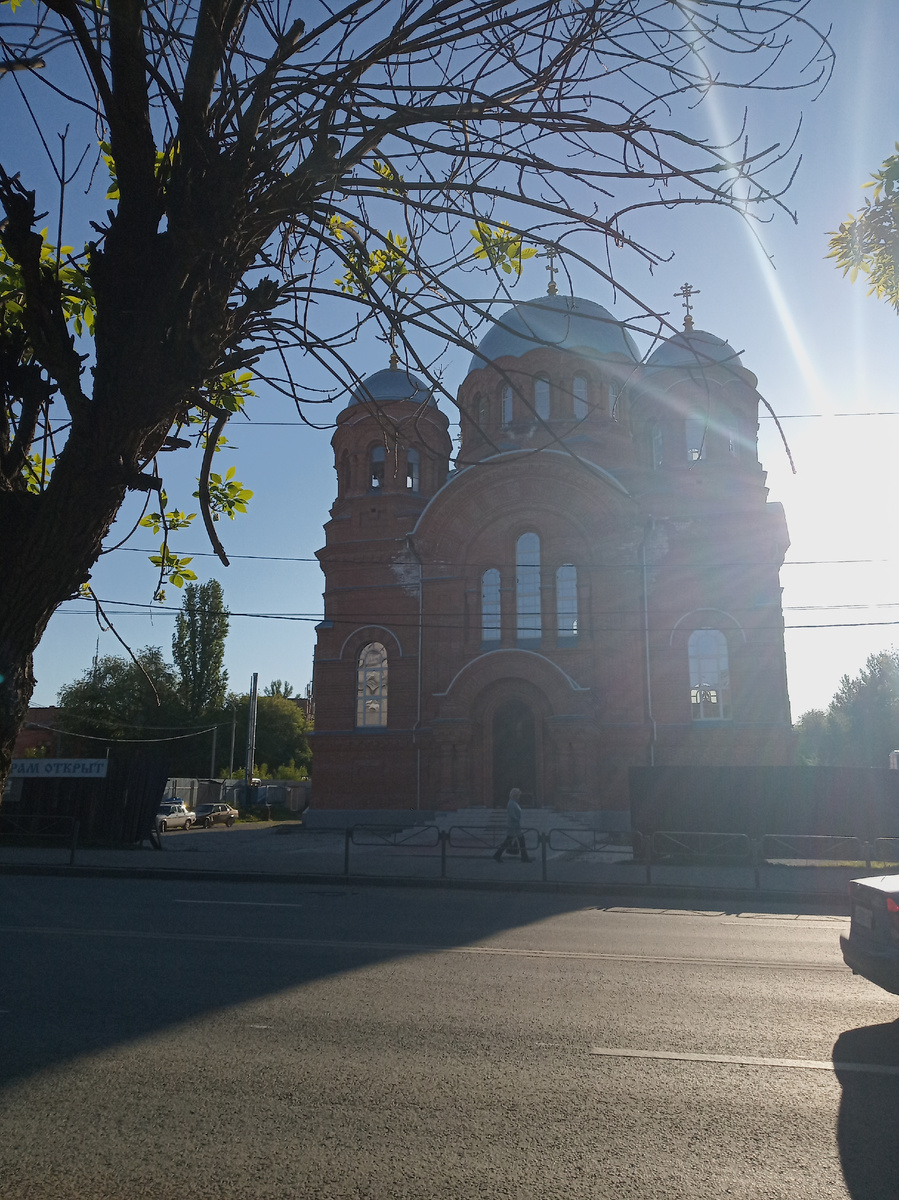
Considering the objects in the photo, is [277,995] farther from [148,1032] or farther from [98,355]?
[98,355]

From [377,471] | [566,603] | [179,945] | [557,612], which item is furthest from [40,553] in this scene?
[377,471]

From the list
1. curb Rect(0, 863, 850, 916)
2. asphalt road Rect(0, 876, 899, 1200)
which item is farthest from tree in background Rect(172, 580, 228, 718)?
asphalt road Rect(0, 876, 899, 1200)

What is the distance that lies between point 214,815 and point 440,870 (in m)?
21.6

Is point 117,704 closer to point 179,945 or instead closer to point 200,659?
point 200,659

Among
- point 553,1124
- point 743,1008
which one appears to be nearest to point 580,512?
point 743,1008

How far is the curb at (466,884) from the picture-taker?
1272 cm

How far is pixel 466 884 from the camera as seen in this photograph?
13.6 m

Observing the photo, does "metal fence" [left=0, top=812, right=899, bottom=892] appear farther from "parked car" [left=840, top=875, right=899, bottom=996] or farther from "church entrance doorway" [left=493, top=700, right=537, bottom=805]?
"parked car" [left=840, top=875, right=899, bottom=996]

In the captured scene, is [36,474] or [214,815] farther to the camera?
[214,815]

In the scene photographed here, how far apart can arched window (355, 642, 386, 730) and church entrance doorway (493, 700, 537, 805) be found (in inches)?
157

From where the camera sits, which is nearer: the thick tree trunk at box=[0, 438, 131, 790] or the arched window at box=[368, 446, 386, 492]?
the thick tree trunk at box=[0, 438, 131, 790]

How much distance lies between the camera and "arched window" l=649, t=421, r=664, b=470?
28495 mm

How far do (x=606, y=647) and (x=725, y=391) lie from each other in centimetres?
859

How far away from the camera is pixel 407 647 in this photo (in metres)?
26.4
